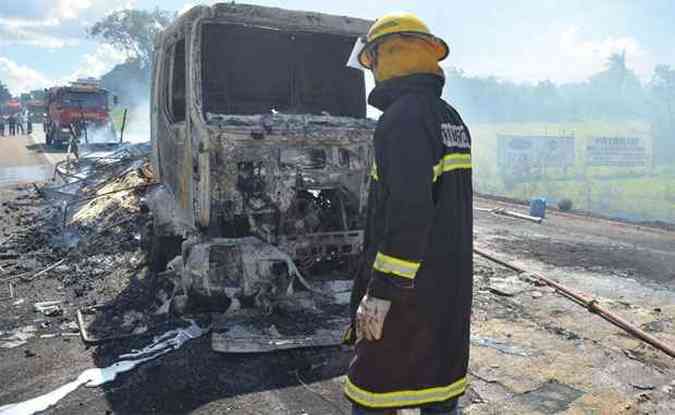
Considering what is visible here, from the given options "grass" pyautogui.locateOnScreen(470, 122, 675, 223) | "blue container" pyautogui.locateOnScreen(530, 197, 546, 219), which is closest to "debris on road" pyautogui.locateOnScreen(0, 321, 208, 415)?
"blue container" pyautogui.locateOnScreen(530, 197, 546, 219)

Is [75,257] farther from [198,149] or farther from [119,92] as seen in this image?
[119,92]

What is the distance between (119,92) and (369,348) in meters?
57.7

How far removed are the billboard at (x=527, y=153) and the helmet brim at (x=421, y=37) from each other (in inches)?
707

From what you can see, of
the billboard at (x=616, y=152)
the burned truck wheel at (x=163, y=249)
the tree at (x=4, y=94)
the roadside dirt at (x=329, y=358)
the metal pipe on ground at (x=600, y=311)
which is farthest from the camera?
the tree at (x=4, y=94)

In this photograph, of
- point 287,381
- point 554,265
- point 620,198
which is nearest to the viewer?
point 287,381

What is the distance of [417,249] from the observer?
6.24 ft

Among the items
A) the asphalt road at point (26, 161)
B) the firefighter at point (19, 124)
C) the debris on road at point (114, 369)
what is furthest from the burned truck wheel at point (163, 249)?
the firefighter at point (19, 124)

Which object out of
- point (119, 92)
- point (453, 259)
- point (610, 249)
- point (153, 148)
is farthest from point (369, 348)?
point (119, 92)

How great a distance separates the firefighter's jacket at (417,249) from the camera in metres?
1.91

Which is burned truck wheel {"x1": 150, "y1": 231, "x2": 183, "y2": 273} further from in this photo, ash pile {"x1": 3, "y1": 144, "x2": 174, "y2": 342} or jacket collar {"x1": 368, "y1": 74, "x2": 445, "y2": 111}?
jacket collar {"x1": 368, "y1": 74, "x2": 445, "y2": 111}

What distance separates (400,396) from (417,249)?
609mm

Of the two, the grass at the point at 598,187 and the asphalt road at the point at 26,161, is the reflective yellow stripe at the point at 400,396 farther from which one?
the grass at the point at 598,187

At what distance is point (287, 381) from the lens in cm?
354

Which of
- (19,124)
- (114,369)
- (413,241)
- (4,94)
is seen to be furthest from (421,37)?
(4,94)
